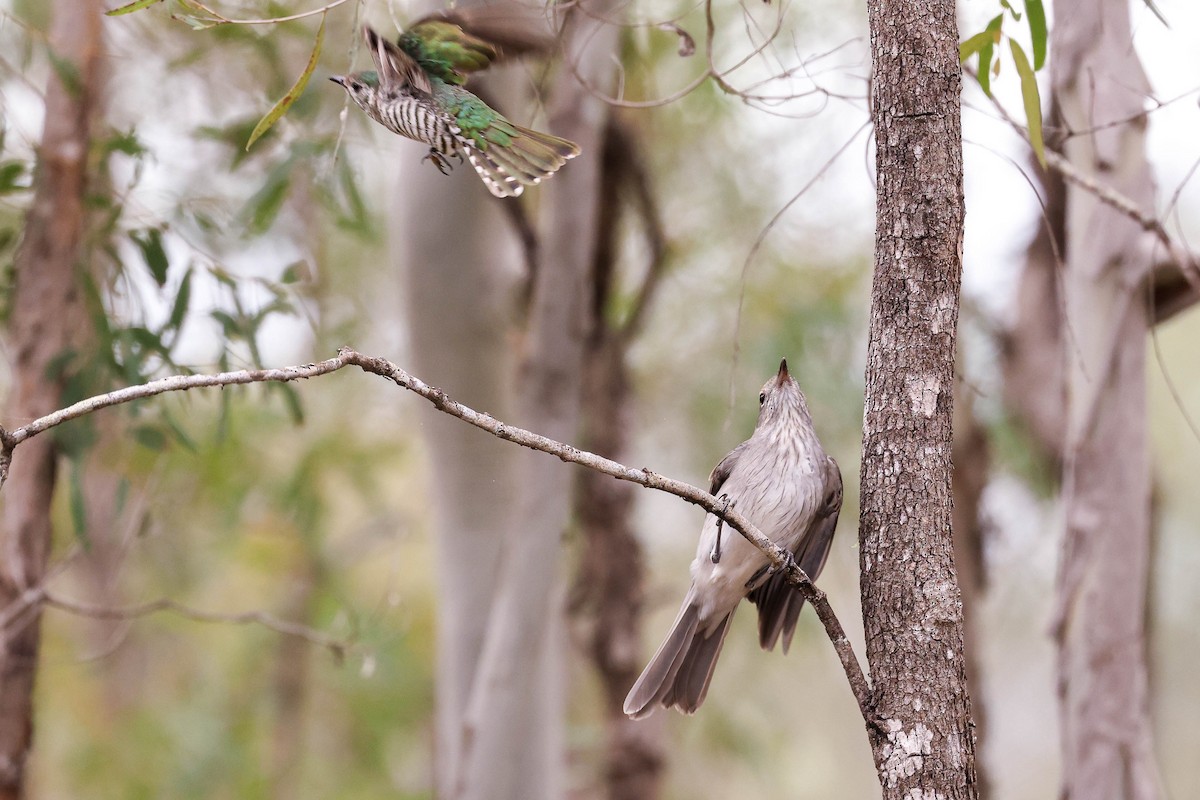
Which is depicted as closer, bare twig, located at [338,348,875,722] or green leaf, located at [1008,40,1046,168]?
bare twig, located at [338,348,875,722]

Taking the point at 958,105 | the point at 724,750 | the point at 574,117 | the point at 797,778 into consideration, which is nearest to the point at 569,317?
the point at 574,117

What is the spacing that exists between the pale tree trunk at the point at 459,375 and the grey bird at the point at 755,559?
4.54 ft

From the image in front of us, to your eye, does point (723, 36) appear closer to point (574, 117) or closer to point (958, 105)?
point (574, 117)

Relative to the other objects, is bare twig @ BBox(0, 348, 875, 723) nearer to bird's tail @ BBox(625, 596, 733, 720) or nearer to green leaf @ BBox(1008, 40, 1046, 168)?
bird's tail @ BBox(625, 596, 733, 720)

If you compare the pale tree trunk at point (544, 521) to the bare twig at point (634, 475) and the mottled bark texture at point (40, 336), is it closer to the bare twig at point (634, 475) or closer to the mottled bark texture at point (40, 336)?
the mottled bark texture at point (40, 336)

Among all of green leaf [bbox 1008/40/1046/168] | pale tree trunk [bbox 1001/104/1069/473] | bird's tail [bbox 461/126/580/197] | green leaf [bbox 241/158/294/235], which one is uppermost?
pale tree trunk [bbox 1001/104/1069/473]

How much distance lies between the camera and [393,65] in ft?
6.93

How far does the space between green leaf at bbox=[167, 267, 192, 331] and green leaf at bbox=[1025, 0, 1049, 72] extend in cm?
275

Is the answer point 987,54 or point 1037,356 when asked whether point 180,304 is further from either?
point 1037,356

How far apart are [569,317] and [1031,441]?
3.10 metres

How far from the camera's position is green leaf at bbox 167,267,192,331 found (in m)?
3.79

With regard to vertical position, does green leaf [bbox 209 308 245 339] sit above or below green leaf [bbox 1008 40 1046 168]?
above

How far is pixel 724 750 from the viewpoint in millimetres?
8523

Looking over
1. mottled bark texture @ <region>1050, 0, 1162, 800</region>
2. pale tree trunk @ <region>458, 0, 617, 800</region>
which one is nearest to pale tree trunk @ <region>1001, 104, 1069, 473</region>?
mottled bark texture @ <region>1050, 0, 1162, 800</region>
